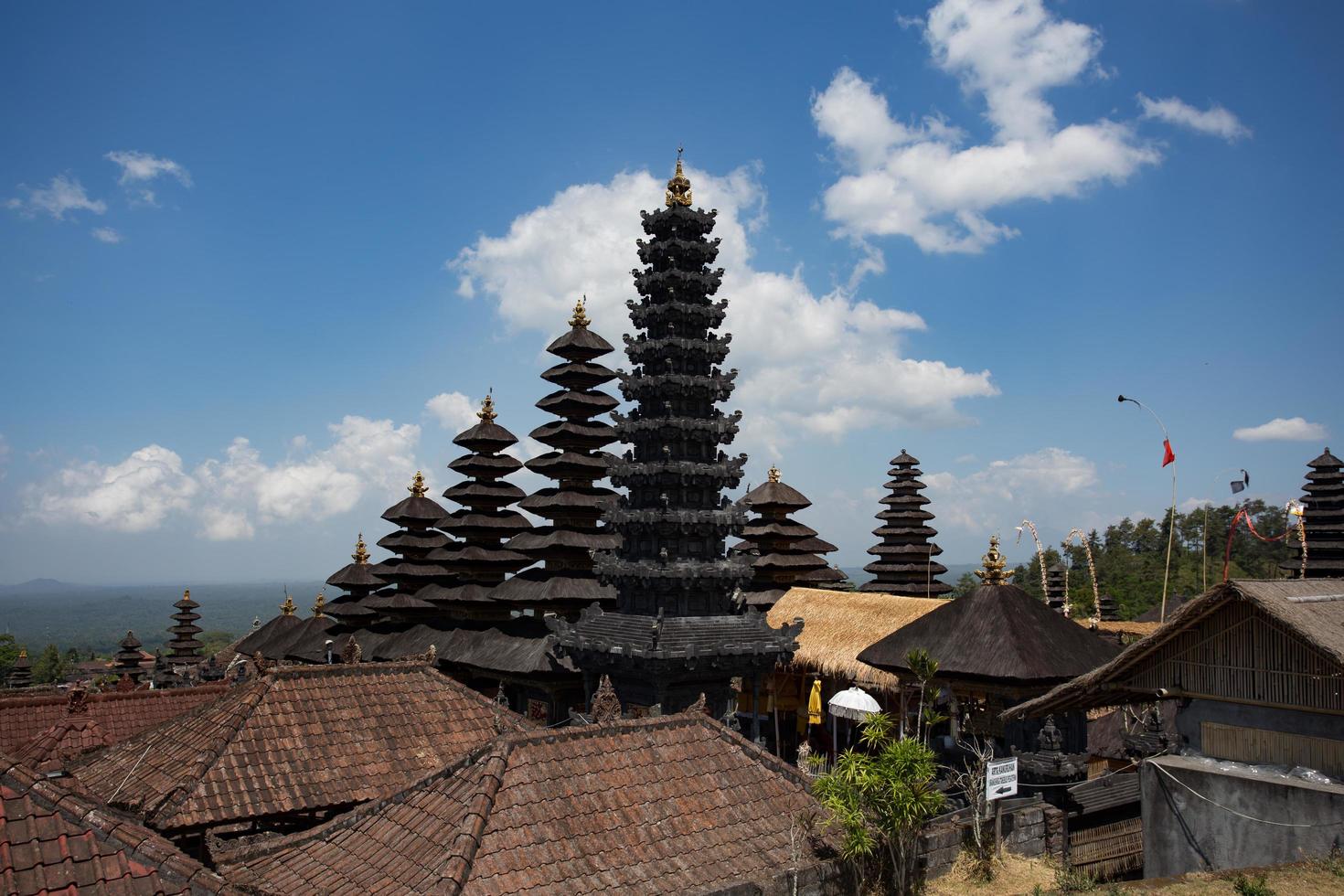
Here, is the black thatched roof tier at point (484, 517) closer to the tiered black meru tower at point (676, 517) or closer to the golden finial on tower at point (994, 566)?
the tiered black meru tower at point (676, 517)

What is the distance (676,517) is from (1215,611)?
12.4m

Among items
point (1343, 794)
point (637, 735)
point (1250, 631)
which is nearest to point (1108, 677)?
point (1250, 631)

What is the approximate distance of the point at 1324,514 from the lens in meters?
39.5

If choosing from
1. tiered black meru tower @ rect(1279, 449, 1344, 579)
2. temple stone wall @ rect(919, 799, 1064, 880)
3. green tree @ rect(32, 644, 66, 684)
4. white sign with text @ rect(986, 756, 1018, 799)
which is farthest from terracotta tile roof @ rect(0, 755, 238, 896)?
green tree @ rect(32, 644, 66, 684)

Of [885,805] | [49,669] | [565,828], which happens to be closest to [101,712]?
[565,828]

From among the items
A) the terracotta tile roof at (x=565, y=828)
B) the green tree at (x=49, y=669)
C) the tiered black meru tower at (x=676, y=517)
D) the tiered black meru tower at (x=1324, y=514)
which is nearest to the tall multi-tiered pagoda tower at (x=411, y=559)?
the tiered black meru tower at (x=676, y=517)

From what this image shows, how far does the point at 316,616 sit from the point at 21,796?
1358 inches

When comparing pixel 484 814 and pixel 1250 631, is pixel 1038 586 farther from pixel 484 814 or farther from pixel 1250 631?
pixel 484 814

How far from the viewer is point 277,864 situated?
36.1 ft

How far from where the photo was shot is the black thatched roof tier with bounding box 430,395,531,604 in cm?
3206

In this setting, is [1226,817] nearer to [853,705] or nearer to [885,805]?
[885,805]

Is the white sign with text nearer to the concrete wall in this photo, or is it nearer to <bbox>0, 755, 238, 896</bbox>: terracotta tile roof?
the concrete wall

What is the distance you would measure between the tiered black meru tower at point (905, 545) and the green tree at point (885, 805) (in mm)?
30537

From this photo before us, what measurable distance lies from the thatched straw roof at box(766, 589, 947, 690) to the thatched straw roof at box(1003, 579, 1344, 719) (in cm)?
995
